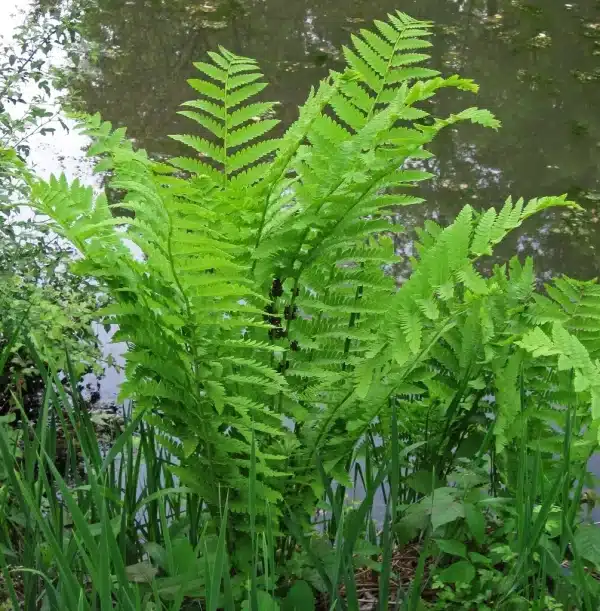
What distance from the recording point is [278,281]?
1.33 meters

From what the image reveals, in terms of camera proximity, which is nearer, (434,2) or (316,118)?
(316,118)

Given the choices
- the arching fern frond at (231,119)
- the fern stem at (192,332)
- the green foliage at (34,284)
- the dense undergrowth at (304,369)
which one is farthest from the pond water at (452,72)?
the fern stem at (192,332)

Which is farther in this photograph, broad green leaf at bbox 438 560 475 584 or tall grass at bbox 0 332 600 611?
broad green leaf at bbox 438 560 475 584

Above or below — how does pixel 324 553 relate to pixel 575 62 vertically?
below

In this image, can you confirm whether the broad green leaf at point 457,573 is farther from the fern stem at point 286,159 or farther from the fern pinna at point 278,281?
the fern stem at point 286,159

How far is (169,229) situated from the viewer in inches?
42.9

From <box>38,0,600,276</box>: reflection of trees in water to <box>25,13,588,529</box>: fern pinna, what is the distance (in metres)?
2.58

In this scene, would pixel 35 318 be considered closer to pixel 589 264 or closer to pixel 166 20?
pixel 589 264

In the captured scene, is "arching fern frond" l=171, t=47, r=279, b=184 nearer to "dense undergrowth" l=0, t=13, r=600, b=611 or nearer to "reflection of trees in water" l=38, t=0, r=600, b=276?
"dense undergrowth" l=0, t=13, r=600, b=611

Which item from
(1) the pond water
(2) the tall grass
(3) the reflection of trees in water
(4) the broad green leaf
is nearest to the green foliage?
(2) the tall grass

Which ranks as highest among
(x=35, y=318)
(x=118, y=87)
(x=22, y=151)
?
(x=118, y=87)

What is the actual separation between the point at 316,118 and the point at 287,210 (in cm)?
15

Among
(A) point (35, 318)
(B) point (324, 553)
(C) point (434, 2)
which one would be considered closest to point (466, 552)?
(B) point (324, 553)

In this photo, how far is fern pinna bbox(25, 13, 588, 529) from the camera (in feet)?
3.86
